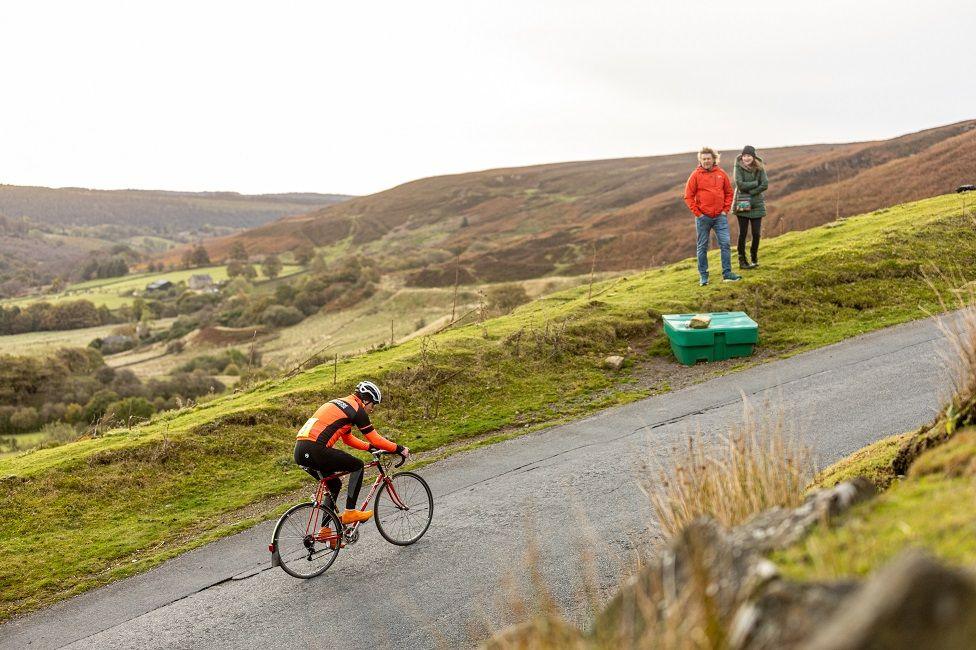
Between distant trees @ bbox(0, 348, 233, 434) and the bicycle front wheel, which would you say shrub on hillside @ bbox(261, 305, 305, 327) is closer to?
distant trees @ bbox(0, 348, 233, 434)

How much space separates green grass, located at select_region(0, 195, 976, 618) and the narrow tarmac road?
42.2 inches

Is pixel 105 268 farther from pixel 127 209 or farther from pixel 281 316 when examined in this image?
pixel 127 209

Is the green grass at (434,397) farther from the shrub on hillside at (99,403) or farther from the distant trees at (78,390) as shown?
the shrub on hillside at (99,403)

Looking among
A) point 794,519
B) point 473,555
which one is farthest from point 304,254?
point 794,519

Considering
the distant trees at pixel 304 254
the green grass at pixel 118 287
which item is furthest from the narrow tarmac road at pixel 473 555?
the distant trees at pixel 304 254

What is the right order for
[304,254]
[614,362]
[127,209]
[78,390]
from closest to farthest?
[614,362] → [78,390] → [304,254] → [127,209]

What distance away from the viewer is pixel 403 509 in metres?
9.30

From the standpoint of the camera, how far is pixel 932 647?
2094 millimetres

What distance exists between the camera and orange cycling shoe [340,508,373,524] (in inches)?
349

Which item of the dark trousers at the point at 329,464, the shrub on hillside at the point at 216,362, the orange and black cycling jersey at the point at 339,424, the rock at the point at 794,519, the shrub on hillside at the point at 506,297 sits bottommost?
the shrub on hillside at the point at 216,362

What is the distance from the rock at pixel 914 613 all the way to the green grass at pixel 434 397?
9.70m

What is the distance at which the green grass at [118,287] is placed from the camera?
3029 inches

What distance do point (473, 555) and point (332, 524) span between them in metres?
1.79

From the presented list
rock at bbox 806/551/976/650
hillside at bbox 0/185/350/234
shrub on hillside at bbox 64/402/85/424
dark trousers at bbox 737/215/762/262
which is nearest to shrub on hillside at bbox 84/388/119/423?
shrub on hillside at bbox 64/402/85/424
